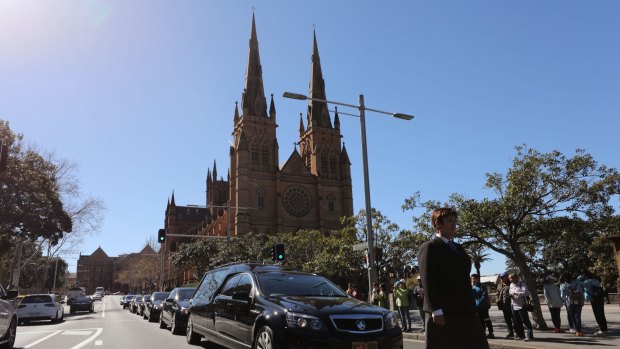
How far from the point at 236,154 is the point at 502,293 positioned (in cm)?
6472

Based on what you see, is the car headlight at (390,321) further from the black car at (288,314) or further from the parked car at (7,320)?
the parked car at (7,320)

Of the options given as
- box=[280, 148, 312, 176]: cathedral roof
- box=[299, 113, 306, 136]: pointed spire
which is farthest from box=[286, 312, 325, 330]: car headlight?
box=[299, 113, 306, 136]: pointed spire

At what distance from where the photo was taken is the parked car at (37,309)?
63.3 ft

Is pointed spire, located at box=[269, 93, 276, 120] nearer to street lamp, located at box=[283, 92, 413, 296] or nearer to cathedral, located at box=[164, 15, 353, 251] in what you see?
cathedral, located at box=[164, 15, 353, 251]

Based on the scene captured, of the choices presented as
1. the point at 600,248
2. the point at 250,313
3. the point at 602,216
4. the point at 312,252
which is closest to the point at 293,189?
the point at 312,252

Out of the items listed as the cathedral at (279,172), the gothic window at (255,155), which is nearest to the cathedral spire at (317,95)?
the cathedral at (279,172)

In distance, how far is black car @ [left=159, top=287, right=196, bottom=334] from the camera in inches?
503

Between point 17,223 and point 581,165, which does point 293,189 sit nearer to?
point 17,223

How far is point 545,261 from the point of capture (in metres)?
54.1

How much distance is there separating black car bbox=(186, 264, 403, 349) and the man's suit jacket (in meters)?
2.04

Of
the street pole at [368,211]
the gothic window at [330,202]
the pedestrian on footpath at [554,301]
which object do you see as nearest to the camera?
the pedestrian on footpath at [554,301]

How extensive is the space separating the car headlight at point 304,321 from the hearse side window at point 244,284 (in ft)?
5.07

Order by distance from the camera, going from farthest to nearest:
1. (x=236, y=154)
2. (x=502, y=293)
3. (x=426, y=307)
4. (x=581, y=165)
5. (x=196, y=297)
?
(x=236, y=154), (x=581, y=165), (x=502, y=293), (x=196, y=297), (x=426, y=307)

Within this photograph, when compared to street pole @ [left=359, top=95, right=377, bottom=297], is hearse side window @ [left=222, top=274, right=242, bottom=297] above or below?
below
